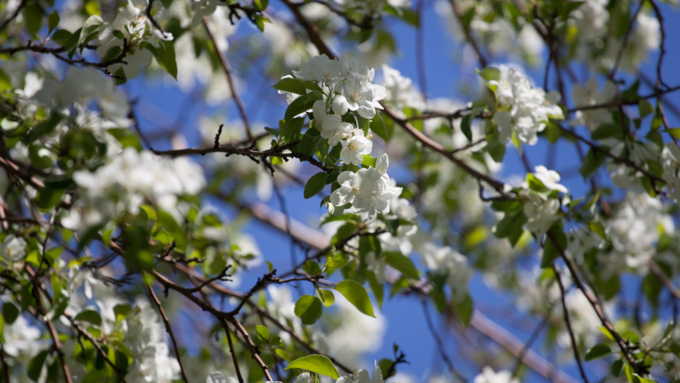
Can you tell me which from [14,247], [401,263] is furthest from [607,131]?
[14,247]

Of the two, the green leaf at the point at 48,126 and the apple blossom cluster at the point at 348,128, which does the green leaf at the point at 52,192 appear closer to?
the green leaf at the point at 48,126

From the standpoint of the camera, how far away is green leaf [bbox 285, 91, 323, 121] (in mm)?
914

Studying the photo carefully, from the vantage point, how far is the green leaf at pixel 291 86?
2.98ft

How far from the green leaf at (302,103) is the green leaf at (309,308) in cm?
41

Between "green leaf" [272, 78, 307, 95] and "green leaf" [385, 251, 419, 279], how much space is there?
63cm

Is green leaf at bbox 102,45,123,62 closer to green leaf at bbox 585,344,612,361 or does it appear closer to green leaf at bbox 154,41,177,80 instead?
green leaf at bbox 154,41,177,80

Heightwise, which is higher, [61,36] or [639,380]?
[61,36]

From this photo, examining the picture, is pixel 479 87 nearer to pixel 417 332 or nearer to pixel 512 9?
pixel 512 9

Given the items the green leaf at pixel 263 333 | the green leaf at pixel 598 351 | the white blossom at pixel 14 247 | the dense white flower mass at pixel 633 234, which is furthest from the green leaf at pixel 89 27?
the dense white flower mass at pixel 633 234

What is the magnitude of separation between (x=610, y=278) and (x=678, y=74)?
2816mm

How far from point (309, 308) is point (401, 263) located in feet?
1.32

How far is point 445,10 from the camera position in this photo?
4418mm

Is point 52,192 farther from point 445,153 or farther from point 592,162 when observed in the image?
point 592,162

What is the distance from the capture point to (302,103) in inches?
36.1
